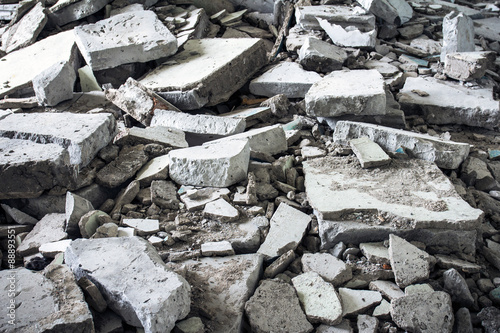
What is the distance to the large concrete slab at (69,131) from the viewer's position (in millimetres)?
2979

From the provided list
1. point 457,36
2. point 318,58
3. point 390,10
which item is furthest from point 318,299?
point 390,10

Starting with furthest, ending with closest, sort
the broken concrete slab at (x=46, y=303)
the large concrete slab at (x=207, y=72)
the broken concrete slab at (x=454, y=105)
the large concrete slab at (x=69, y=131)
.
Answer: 1. the large concrete slab at (x=207, y=72)
2. the broken concrete slab at (x=454, y=105)
3. the large concrete slab at (x=69, y=131)
4. the broken concrete slab at (x=46, y=303)

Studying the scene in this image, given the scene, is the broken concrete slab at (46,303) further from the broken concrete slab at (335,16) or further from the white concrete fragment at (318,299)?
the broken concrete slab at (335,16)

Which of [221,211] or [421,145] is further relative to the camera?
[421,145]

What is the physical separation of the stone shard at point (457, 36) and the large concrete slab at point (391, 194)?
240cm

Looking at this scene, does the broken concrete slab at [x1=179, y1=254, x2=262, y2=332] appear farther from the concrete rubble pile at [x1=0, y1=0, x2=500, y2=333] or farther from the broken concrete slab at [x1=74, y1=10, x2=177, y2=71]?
the broken concrete slab at [x1=74, y1=10, x2=177, y2=71]

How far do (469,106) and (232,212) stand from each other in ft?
→ 8.72

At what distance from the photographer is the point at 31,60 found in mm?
4988

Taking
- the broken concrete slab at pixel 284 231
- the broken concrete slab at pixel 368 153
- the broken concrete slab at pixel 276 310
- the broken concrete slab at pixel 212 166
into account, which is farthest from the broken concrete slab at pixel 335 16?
the broken concrete slab at pixel 276 310

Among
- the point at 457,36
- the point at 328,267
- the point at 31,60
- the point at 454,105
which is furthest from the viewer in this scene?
the point at 31,60

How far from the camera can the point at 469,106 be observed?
3.93m

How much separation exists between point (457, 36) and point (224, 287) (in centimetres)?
416

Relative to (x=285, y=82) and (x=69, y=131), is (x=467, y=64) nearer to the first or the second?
(x=285, y=82)

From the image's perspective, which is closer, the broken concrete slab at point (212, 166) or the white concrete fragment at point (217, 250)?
the white concrete fragment at point (217, 250)
